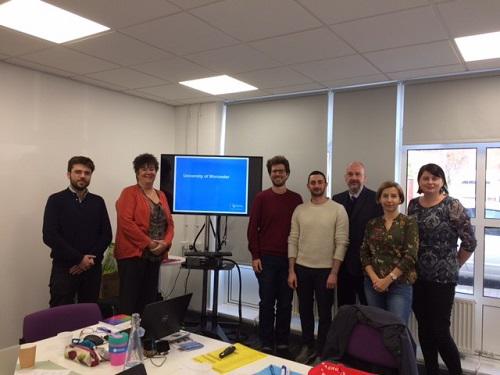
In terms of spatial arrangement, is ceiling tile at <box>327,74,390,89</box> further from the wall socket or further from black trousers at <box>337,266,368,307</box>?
the wall socket

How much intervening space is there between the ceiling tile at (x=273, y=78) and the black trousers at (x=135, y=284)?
6.19 feet

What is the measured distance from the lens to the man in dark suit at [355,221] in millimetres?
3348

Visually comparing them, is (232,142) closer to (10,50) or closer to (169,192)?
(169,192)

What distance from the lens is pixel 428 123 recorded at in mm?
3766

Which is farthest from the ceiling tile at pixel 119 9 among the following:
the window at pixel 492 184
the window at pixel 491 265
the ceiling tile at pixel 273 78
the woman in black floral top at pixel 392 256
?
the window at pixel 491 265

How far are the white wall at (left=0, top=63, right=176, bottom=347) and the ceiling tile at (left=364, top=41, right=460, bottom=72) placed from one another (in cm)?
283

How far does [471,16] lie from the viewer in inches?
94.5

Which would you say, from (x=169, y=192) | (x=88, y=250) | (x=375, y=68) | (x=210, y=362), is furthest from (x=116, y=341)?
(x=375, y=68)

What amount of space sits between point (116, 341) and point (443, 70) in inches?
127

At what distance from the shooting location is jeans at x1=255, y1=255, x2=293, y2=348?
11.8 ft

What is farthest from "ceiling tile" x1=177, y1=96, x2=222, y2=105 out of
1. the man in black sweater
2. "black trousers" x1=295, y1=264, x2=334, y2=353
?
"black trousers" x1=295, y1=264, x2=334, y2=353

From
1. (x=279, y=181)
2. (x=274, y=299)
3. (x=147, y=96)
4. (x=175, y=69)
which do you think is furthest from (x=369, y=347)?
(x=147, y=96)

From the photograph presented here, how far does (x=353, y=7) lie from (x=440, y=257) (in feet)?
5.90

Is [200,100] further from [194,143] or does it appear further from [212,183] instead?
[212,183]
